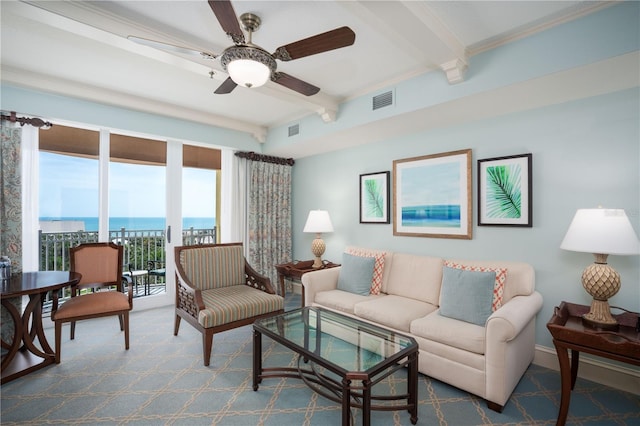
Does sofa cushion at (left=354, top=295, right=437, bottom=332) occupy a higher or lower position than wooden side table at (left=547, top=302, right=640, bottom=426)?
lower

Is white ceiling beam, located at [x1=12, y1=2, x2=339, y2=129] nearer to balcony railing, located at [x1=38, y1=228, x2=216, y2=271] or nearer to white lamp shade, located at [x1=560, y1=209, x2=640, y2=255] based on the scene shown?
balcony railing, located at [x1=38, y1=228, x2=216, y2=271]

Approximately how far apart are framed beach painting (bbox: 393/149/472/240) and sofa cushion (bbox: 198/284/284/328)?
169 centimetres

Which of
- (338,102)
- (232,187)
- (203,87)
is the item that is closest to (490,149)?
(338,102)

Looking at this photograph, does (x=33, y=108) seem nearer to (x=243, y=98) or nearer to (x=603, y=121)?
(x=243, y=98)

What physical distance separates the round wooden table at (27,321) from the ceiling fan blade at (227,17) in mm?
2293

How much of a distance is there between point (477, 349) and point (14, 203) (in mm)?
4261

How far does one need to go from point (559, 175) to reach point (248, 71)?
8.41 feet

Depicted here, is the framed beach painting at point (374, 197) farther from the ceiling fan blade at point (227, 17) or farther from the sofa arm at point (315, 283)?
the ceiling fan blade at point (227, 17)

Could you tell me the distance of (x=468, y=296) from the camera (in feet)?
7.72

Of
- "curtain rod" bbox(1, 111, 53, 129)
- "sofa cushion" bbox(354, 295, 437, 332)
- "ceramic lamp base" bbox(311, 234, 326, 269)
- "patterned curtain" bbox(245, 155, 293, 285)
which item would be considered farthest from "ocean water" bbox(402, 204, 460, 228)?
"curtain rod" bbox(1, 111, 53, 129)

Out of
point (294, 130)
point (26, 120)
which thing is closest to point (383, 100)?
point (294, 130)

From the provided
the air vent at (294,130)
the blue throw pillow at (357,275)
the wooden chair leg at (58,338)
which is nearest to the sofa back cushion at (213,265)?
the wooden chair leg at (58,338)

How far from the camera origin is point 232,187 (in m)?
4.44

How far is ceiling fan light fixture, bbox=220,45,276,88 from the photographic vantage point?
1.69 meters
